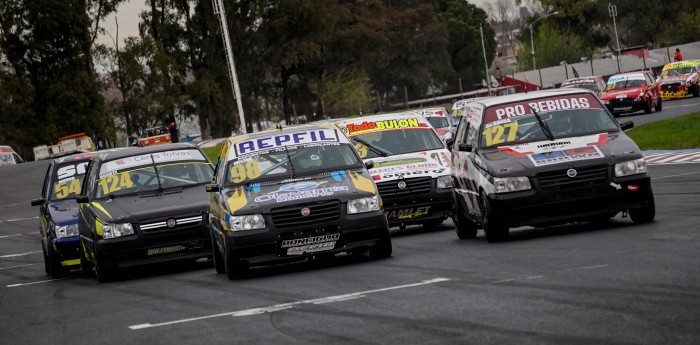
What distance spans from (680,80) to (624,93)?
12.2 meters

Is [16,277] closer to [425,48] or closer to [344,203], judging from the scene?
[344,203]

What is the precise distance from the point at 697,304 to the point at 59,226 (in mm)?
12193

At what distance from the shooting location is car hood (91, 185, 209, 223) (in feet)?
56.6

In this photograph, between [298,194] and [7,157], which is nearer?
[298,194]

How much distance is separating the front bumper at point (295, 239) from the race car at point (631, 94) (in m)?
40.3

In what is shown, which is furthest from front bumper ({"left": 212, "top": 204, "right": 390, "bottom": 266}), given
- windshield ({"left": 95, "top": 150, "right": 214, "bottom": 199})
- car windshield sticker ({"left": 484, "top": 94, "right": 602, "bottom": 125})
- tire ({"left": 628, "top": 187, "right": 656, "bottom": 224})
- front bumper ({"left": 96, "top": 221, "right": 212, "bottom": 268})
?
windshield ({"left": 95, "top": 150, "right": 214, "bottom": 199})

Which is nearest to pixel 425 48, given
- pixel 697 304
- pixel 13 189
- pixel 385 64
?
pixel 385 64

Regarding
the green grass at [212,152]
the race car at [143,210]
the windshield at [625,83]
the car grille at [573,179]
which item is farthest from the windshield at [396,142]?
the green grass at [212,152]

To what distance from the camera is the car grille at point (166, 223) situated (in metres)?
17.2

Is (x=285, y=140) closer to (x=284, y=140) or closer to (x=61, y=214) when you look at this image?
(x=284, y=140)

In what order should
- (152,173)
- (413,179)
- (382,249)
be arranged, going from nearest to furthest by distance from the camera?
(382,249) → (152,173) → (413,179)

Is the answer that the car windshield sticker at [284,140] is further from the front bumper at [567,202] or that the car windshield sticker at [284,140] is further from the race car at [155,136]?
the race car at [155,136]

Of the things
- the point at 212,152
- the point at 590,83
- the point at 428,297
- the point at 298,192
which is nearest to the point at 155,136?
the point at 212,152

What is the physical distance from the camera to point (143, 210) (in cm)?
1741
